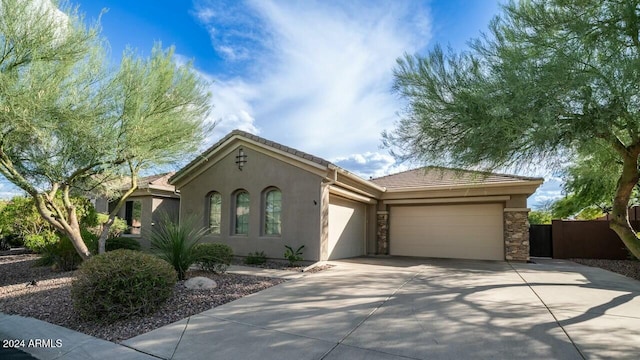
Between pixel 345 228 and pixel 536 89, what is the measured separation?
892cm

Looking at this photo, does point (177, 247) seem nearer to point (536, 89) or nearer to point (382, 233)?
point (536, 89)

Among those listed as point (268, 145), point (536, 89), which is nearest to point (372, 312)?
point (536, 89)

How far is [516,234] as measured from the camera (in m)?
13.4

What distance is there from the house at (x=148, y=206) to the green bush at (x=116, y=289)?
10596 millimetres

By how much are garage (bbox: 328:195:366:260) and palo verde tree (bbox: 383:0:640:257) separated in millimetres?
5107

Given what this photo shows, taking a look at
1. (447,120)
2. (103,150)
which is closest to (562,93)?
(447,120)

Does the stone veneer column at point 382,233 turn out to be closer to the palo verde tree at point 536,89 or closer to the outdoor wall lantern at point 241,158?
the outdoor wall lantern at point 241,158

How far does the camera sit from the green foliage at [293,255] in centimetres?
1126

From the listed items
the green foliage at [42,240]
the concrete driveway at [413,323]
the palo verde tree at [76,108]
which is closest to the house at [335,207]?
the palo verde tree at [76,108]

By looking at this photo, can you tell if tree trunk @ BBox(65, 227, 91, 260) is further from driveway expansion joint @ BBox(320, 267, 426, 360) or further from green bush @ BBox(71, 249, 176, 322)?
driveway expansion joint @ BBox(320, 267, 426, 360)

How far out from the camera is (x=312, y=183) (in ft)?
38.1

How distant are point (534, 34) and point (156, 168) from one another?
32.5ft

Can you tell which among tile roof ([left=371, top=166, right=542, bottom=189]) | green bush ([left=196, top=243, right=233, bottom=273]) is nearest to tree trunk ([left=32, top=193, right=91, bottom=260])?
green bush ([left=196, top=243, right=233, bottom=273])

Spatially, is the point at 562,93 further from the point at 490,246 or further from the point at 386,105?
the point at 490,246
